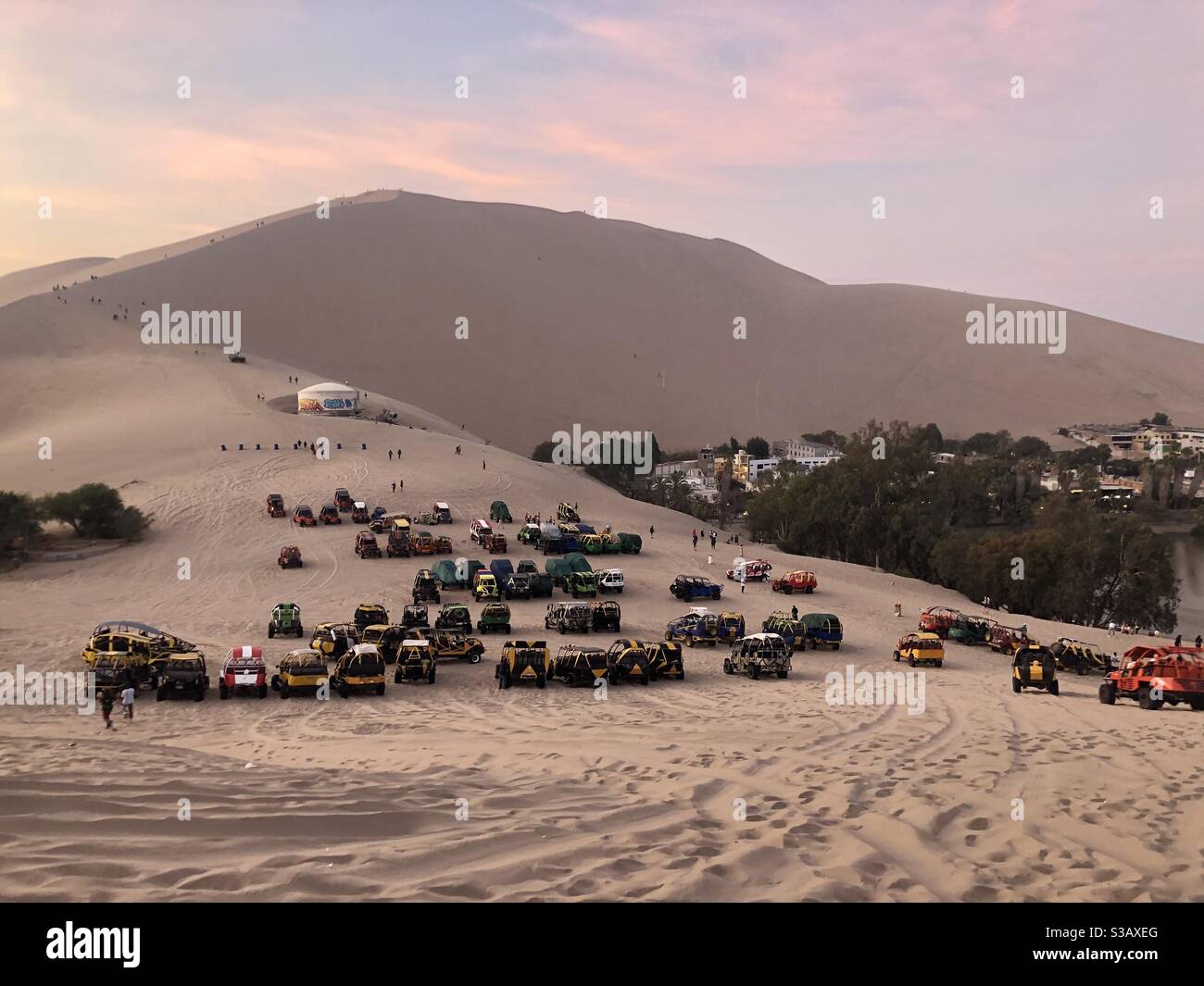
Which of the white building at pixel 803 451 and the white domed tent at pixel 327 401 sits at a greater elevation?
the white domed tent at pixel 327 401

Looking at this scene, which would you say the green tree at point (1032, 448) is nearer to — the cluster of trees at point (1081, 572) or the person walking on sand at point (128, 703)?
the cluster of trees at point (1081, 572)

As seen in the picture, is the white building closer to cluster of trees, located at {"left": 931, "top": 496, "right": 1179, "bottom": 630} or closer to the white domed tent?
the white domed tent

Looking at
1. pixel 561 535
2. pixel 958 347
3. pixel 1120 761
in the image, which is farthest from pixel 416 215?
pixel 1120 761

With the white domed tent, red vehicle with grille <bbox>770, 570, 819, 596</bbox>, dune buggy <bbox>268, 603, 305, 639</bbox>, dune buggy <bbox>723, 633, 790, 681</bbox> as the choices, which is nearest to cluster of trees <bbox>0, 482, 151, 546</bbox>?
dune buggy <bbox>268, 603, 305, 639</bbox>

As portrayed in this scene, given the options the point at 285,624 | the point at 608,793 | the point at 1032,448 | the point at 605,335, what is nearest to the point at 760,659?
the point at 285,624

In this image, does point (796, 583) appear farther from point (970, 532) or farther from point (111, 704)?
point (111, 704)

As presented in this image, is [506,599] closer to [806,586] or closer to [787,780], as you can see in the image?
[806,586]

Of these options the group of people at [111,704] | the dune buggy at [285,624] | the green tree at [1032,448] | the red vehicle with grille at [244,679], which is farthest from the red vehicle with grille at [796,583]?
the green tree at [1032,448]
